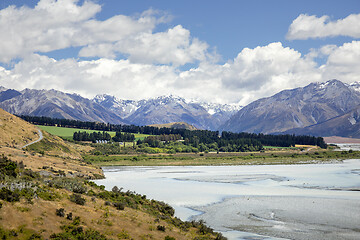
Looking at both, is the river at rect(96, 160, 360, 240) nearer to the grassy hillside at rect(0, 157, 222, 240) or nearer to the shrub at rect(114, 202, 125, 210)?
the grassy hillside at rect(0, 157, 222, 240)

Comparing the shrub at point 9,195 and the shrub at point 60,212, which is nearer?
the shrub at point 9,195

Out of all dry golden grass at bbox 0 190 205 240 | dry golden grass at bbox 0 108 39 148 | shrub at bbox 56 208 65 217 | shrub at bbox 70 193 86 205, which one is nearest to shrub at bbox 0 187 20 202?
dry golden grass at bbox 0 190 205 240

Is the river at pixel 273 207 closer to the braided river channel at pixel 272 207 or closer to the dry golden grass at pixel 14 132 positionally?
the braided river channel at pixel 272 207

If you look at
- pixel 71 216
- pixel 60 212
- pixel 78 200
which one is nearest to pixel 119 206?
pixel 78 200

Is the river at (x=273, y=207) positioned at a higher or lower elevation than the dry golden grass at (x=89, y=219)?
lower

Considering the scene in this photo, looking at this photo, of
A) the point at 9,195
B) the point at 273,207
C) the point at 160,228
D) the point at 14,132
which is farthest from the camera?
the point at 14,132

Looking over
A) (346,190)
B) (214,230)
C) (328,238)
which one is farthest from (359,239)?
(346,190)

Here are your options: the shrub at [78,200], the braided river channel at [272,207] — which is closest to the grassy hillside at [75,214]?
the shrub at [78,200]

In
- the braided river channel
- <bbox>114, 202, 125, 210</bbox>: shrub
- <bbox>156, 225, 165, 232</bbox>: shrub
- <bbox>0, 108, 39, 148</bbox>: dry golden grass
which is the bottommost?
the braided river channel

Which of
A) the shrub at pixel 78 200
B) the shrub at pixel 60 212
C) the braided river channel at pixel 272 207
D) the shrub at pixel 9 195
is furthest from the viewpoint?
the braided river channel at pixel 272 207

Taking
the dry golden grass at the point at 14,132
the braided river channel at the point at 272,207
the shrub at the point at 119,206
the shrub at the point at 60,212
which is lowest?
the braided river channel at the point at 272,207

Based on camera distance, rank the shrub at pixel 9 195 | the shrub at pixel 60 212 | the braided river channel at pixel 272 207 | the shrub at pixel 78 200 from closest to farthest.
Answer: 1. the shrub at pixel 9 195
2. the shrub at pixel 60 212
3. the shrub at pixel 78 200
4. the braided river channel at pixel 272 207

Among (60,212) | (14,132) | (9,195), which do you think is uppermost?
(14,132)

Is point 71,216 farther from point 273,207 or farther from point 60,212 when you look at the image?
point 273,207
